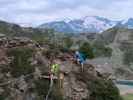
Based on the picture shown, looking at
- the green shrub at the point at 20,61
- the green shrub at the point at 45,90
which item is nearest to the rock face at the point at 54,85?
the green shrub at the point at 45,90

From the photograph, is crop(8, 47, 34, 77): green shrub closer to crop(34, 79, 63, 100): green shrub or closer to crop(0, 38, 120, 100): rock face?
crop(0, 38, 120, 100): rock face

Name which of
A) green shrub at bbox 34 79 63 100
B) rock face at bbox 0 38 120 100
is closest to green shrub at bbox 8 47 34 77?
rock face at bbox 0 38 120 100

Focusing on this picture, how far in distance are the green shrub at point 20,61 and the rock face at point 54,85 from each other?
0.34ft

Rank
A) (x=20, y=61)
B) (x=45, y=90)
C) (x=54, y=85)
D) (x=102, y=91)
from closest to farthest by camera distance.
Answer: (x=45, y=90)
(x=54, y=85)
(x=102, y=91)
(x=20, y=61)

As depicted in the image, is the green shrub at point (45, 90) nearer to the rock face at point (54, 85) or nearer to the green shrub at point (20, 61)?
the rock face at point (54, 85)

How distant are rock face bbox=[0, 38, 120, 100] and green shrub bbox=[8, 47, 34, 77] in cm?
10

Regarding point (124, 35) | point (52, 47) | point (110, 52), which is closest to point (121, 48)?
point (110, 52)

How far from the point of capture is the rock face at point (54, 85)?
44.6 ft

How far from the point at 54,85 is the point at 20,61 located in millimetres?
1478

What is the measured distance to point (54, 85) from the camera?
45.1ft

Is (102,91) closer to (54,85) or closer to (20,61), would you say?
(54,85)

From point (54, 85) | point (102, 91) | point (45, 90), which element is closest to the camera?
point (45, 90)

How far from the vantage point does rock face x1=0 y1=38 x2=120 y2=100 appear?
13.6 m

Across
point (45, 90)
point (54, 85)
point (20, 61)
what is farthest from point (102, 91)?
point (20, 61)
